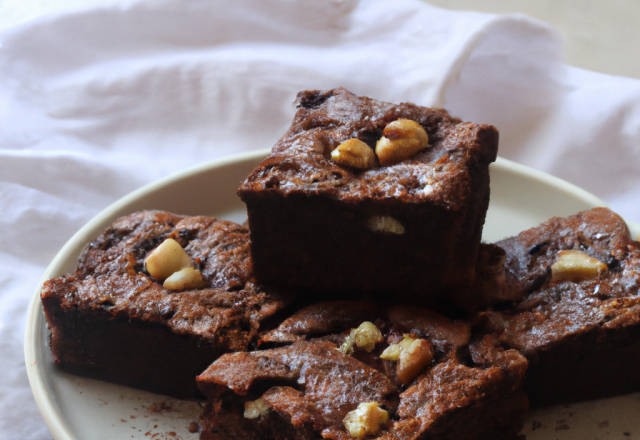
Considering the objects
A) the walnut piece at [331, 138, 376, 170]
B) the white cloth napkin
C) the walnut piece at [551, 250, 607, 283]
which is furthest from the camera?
the white cloth napkin

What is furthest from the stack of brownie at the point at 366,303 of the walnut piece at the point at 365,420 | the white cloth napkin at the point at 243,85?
the white cloth napkin at the point at 243,85

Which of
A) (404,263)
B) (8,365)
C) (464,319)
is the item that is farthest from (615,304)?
(8,365)

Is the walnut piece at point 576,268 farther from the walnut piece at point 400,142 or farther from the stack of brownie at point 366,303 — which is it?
the walnut piece at point 400,142

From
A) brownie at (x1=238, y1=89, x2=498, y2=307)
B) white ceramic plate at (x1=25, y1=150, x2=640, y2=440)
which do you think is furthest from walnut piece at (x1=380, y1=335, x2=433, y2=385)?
white ceramic plate at (x1=25, y1=150, x2=640, y2=440)

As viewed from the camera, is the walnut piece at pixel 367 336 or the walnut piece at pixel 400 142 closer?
the walnut piece at pixel 367 336

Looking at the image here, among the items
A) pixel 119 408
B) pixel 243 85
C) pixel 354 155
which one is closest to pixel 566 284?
pixel 354 155

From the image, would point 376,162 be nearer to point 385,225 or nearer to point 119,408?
point 385,225

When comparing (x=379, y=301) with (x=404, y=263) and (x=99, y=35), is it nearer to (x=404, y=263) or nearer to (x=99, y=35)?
(x=404, y=263)

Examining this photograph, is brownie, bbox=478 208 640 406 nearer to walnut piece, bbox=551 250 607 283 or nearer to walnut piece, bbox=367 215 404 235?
walnut piece, bbox=551 250 607 283
